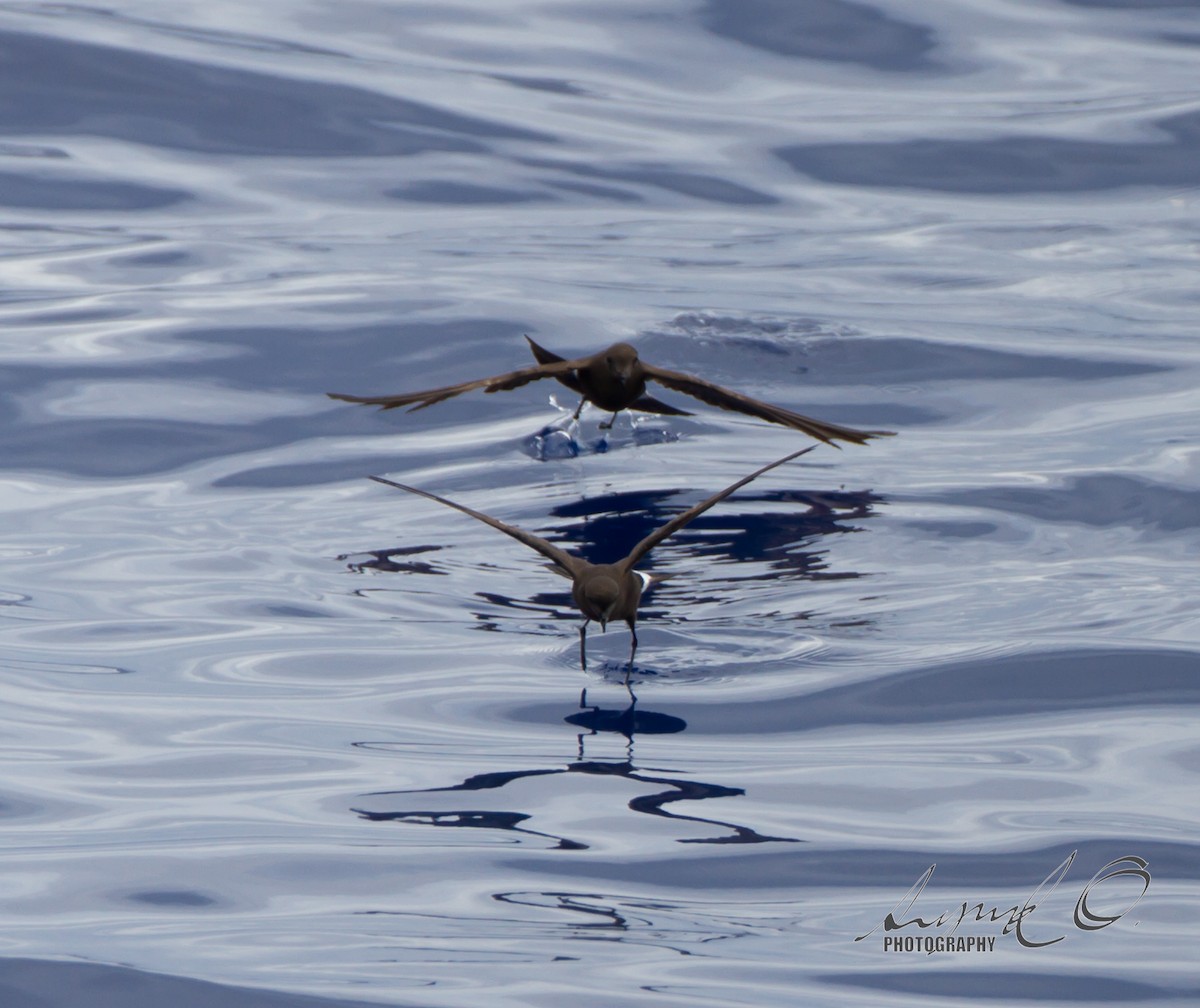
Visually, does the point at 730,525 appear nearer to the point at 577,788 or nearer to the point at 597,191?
the point at 577,788

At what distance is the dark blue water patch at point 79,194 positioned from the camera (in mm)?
11898

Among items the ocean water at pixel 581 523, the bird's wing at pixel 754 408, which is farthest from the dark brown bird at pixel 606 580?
the bird's wing at pixel 754 408

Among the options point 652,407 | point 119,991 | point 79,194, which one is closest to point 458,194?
point 79,194

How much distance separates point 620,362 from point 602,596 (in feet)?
8.47

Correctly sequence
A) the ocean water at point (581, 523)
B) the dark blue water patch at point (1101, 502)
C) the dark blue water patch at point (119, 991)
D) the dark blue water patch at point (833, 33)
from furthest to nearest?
1. the dark blue water patch at point (833, 33)
2. the dark blue water patch at point (1101, 502)
3. the ocean water at point (581, 523)
4. the dark blue water patch at point (119, 991)

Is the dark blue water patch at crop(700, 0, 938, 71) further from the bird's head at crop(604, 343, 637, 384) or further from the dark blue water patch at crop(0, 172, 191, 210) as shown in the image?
the bird's head at crop(604, 343, 637, 384)

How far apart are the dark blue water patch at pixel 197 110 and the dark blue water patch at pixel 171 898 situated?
962 cm

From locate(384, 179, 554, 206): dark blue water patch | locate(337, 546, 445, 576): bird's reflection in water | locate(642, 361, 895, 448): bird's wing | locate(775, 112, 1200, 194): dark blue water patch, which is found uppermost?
locate(775, 112, 1200, 194): dark blue water patch

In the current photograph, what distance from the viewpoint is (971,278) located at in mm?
10977

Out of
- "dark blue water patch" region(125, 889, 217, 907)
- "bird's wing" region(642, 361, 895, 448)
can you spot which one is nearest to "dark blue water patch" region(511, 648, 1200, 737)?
"bird's wing" region(642, 361, 895, 448)

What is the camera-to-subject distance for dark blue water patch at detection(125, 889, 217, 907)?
398 centimetres

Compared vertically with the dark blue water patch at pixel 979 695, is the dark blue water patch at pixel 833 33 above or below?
above

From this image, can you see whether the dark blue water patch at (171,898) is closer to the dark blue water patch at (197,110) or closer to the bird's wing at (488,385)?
the bird's wing at (488,385)

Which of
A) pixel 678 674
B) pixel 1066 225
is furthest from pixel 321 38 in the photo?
pixel 678 674
